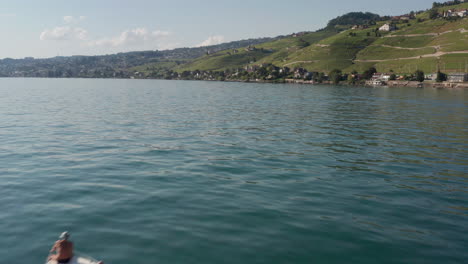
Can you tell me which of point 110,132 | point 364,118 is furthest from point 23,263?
point 364,118

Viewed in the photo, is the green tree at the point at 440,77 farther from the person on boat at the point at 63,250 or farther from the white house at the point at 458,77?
the person on boat at the point at 63,250

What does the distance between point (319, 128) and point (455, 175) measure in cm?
2217

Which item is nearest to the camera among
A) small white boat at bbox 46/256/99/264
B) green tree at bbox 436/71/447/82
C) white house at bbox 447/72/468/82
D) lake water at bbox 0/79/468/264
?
small white boat at bbox 46/256/99/264

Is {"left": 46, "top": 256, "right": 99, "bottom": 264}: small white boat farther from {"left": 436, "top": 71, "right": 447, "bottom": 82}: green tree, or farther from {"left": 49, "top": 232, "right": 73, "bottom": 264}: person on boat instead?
{"left": 436, "top": 71, "right": 447, "bottom": 82}: green tree

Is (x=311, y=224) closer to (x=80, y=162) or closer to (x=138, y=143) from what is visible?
(x=80, y=162)

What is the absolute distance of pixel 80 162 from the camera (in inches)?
1072

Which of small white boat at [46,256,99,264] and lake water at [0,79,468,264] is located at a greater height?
small white boat at [46,256,99,264]

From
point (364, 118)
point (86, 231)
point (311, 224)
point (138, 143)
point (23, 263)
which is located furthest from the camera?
point (364, 118)

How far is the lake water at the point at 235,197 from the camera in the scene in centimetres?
1373

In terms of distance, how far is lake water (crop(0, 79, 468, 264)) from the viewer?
13.7 meters

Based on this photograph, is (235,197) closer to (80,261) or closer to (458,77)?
(80,261)

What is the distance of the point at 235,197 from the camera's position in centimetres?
1955

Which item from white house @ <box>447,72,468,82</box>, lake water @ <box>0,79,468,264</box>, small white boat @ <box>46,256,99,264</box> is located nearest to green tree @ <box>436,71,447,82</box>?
white house @ <box>447,72,468,82</box>

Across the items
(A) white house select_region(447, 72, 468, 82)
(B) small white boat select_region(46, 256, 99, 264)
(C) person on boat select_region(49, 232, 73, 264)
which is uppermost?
(A) white house select_region(447, 72, 468, 82)
